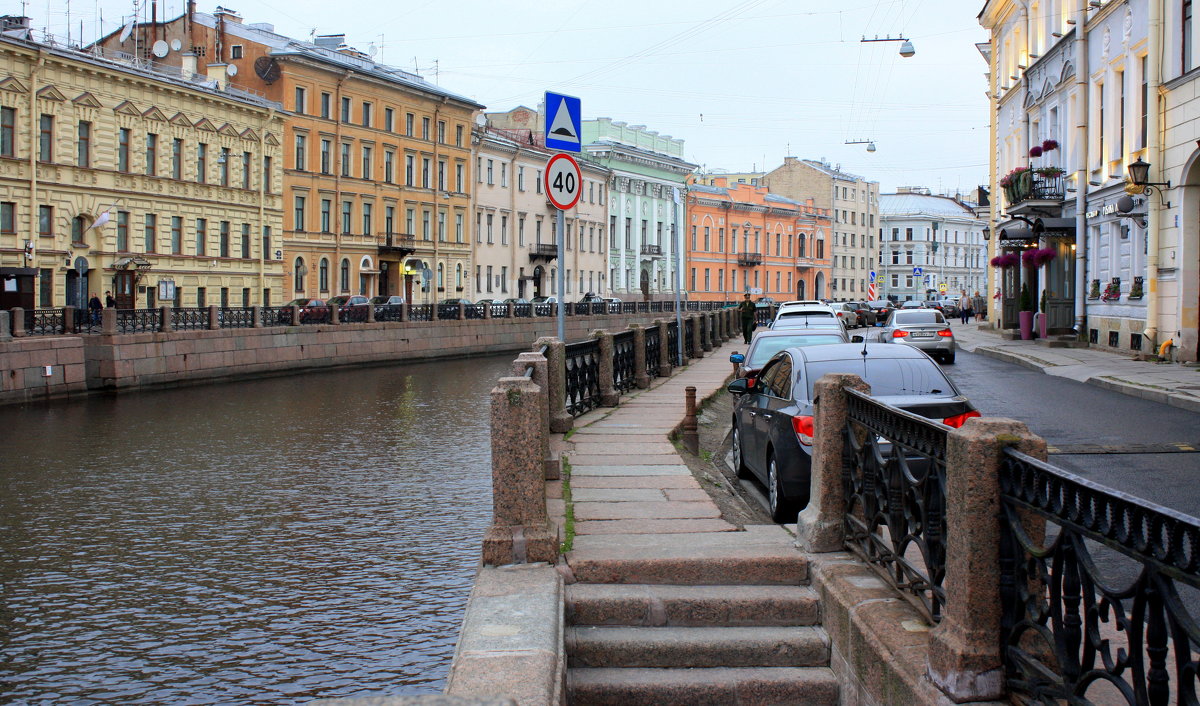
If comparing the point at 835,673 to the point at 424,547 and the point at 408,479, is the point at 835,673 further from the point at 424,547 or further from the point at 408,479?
the point at 408,479

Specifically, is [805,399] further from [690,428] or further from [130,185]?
[130,185]

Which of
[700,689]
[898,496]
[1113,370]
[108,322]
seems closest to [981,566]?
[898,496]

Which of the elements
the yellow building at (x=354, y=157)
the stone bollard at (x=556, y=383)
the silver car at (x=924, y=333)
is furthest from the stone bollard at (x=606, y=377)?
the yellow building at (x=354, y=157)

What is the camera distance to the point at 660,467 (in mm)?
10781

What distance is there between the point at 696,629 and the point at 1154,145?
73.2ft

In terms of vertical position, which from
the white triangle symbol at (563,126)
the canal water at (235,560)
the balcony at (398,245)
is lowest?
the canal water at (235,560)

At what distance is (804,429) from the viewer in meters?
9.11

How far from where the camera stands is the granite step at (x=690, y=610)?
245 inches

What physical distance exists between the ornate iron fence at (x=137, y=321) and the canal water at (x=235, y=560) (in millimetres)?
9028

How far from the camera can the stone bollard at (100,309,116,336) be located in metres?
28.2

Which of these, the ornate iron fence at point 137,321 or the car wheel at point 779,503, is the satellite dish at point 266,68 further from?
the car wheel at point 779,503

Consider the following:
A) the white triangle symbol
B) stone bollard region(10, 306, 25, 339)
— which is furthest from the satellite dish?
the white triangle symbol

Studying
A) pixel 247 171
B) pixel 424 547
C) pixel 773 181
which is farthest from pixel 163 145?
pixel 773 181

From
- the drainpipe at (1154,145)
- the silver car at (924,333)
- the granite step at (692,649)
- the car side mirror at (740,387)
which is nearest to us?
the granite step at (692,649)
